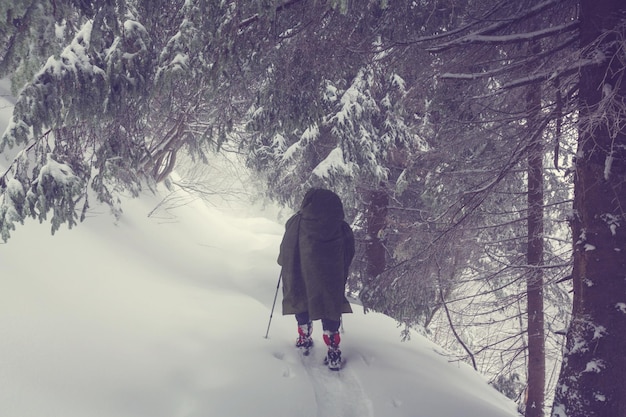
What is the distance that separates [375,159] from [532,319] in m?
4.06

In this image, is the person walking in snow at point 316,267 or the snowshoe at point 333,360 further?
the person walking in snow at point 316,267

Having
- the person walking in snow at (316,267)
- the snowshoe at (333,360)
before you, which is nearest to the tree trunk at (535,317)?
the person walking in snow at (316,267)

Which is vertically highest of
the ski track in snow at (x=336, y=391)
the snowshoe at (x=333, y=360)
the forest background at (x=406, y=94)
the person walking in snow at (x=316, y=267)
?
the forest background at (x=406, y=94)

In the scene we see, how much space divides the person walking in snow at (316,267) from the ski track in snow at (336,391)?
0.67 ft

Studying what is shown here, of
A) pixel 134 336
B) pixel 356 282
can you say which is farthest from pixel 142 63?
pixel 356 282

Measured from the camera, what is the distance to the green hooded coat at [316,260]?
5.75m

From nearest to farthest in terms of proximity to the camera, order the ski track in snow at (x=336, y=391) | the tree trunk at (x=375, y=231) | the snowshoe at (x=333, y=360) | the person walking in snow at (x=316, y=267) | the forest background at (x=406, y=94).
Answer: the forest background at (x=406, y=94)
the ski track in snow at (x=336, y=391)
the snowshoe at (x=333, y=360)
the person walking in snow at (x=316, y=267)
the tree trunk at (x=375, y=231)

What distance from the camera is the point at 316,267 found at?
5.80 m

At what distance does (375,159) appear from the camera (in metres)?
9.12

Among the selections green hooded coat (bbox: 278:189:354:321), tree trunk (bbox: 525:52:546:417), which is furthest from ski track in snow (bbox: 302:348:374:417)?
tree trunk (bbox: 525:52:546:417)

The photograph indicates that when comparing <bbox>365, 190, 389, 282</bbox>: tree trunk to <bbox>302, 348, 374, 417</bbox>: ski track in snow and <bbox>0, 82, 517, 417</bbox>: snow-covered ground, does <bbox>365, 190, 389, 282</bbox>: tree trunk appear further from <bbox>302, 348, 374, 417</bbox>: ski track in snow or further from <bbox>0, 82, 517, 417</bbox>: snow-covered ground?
<bbox>302, 348, 374, 417</bbox>: ski track in snow

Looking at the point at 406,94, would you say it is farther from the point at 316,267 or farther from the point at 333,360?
the point at 333,360

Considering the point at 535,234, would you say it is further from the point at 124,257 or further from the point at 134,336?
the point at 124,257

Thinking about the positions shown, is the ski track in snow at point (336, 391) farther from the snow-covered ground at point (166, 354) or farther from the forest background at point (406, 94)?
the forest background at point (406, 94)
